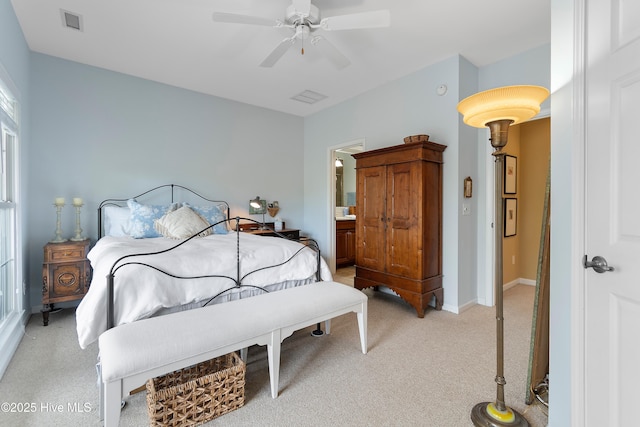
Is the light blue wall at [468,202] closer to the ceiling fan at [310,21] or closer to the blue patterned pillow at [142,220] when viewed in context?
the ceiling fan at [310,21]

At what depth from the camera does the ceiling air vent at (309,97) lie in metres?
4.34

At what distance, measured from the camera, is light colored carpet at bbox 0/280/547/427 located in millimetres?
1704

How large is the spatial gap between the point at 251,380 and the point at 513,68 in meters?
3.97

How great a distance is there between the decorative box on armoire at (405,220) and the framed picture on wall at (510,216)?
1.47 meters

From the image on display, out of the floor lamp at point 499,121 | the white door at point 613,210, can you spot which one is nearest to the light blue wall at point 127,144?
the floor lamp at point 499,121

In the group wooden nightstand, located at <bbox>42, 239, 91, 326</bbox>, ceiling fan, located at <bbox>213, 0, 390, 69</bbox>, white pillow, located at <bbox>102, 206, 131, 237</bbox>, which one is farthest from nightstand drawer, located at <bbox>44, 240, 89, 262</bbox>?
ceiling fan, located at <bbox>213, 0, 390, 69</bbox>

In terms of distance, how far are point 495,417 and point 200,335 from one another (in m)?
1.66

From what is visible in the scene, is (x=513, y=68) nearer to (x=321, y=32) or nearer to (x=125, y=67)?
(x=321, y=32)

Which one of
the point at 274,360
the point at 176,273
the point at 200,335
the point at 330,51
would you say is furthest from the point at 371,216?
the point at 200,335

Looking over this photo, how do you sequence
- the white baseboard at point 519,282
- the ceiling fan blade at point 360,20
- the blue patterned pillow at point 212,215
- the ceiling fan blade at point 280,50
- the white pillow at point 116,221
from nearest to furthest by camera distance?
the ceiling fan blade at point 360,20, the ceiling fan blade at point 280,50, the white pillow at point 116,221, the blue patterned pillow at point 212,215, the white baseboard at point 519,282

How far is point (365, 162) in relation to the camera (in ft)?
12.4

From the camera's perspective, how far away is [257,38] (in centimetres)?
291

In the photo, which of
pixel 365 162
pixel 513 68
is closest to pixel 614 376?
pixel 365 162

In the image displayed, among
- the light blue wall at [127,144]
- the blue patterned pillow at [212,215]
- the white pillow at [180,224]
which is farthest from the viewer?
the blue patterned pillow at [212,215]
